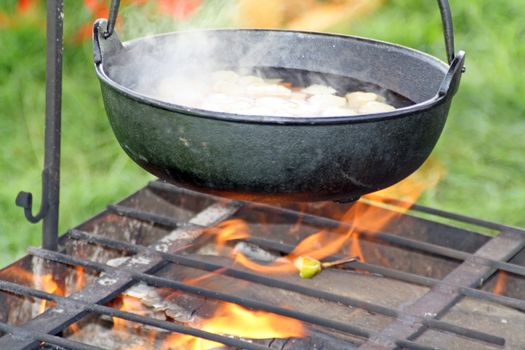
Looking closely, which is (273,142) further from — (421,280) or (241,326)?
(421,280)

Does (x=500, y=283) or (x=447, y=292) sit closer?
(x=447, y=292)

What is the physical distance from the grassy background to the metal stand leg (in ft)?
3.09

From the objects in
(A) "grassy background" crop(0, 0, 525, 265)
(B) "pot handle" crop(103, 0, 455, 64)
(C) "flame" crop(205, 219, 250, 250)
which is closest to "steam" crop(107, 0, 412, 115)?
(B) "pot handle" crop(103, 0, 455, 64)

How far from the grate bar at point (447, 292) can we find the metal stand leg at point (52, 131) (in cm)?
107

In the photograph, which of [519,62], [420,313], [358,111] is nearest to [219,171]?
[358,111]

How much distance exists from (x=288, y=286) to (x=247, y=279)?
→ 123 millimetres

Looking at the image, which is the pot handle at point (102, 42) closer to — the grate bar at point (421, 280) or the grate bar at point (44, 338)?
the grate bar at point (44, 338)

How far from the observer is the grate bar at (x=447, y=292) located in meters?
2.42

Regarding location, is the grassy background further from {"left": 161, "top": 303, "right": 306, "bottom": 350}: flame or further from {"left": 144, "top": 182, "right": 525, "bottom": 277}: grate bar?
{"left": 161, "top": 303, "right": 306, "bottom": 350}: flame

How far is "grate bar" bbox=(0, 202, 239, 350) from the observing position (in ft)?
7.72

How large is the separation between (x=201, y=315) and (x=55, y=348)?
0.43 m

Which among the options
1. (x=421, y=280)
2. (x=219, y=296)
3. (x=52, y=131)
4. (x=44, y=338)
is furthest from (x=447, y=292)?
(x=52, y=131)

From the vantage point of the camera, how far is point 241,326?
2596 mm

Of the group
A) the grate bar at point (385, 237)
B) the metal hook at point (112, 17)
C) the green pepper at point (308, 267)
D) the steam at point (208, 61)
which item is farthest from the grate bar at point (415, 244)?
the metal hook at point (112, 17)
